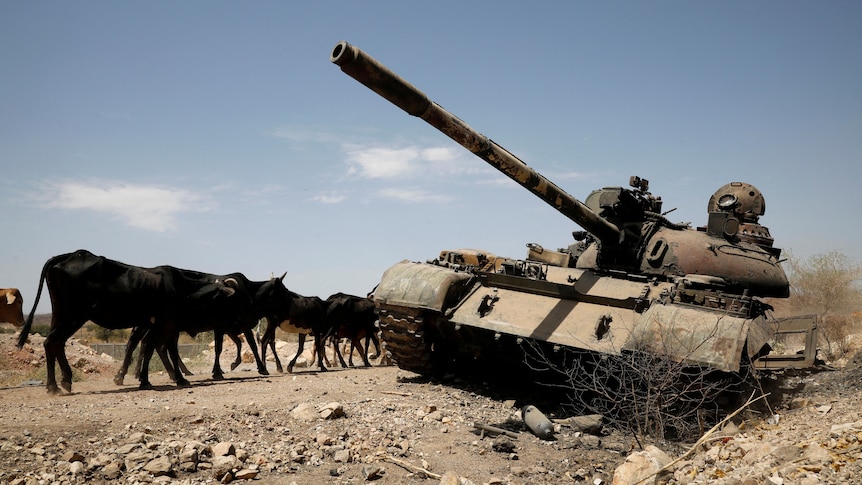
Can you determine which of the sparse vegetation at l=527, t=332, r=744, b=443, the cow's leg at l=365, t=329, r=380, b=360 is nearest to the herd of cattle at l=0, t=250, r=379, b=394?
the cow's leg at l=365, t=329, r=380, b=360

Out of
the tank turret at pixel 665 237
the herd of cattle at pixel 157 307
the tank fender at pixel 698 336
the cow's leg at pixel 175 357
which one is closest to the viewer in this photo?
the tank fender at pixel 698 336

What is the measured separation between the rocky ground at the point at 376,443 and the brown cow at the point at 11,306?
4.98m

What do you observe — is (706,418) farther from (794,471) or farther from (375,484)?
(375,484)

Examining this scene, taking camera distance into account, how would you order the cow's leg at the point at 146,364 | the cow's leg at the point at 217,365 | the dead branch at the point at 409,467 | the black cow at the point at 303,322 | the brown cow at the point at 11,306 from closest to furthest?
the dead branch at the point at 409,467 → the cow's leg at the point at 146,364 → the cow's leg at the point at 217,365 → the brown cow at the point at 11,306 → the black cow at the point at 303,322

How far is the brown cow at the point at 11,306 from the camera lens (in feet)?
44.4

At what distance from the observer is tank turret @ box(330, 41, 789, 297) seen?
838cm

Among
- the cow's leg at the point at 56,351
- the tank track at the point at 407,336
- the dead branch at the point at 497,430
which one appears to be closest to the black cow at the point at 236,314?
the cow's leg at the point at 56,351

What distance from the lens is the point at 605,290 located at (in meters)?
8.84

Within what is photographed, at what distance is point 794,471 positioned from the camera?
473cm

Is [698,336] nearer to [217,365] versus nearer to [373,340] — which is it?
[217,365]

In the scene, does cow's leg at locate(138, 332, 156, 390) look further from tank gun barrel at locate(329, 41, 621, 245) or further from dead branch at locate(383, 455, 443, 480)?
tank gun barrel at locate(329, 41, 621, 245)

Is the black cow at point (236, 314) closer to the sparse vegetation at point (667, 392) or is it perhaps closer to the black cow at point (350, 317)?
the black cow at point (350, 317)

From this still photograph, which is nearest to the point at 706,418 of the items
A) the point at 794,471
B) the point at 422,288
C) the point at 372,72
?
the point at 794,471

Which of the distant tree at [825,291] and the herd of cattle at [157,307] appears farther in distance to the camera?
the distant tree at [825,291]
